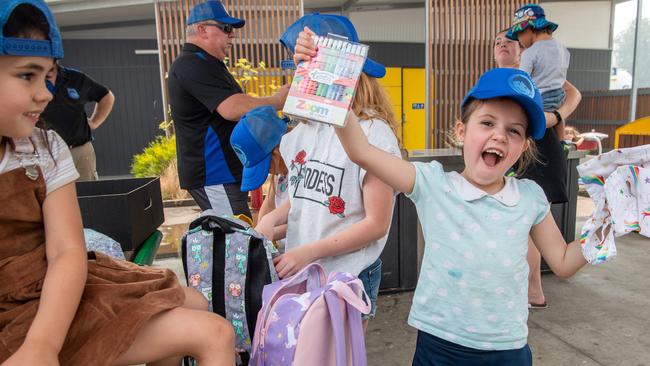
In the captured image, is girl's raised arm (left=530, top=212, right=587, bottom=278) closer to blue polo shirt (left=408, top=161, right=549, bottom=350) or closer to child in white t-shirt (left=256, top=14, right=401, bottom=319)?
blue polo shirt (left=408, top=161, right=549, bottom=350)

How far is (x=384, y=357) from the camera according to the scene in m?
2.81

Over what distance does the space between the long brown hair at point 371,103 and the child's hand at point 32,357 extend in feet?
3.68

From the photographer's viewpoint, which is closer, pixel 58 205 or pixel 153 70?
pixel 58 205

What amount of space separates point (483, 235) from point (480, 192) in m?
0.14

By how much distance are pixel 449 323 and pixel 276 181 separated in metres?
1.01

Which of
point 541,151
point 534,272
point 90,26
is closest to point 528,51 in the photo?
point 541,151

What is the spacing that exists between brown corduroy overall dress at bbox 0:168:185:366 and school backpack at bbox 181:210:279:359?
A: 0.88 ft

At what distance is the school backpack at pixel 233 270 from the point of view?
1.48 metres

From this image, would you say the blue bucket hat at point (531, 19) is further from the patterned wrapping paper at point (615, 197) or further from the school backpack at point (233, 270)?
the school backpack at point (233, 270)

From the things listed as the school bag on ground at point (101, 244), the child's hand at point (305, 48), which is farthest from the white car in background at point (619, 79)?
the school bag on ground at point (101, 244)

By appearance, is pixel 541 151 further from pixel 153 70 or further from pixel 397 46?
pixel 153 70

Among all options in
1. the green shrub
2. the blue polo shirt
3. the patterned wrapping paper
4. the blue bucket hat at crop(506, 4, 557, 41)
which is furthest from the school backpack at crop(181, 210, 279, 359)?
the green shrub

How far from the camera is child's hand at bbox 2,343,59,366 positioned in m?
0.96

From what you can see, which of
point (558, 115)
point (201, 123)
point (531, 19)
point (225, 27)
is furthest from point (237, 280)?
point (531, 19)
